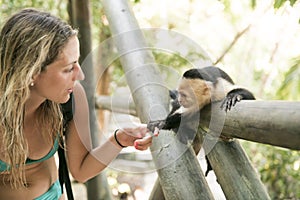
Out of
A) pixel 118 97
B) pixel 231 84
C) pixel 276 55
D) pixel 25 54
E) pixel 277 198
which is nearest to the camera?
pixel 25 54

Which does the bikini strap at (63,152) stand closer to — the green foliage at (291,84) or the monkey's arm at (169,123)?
the monkey's arm at (169,123)

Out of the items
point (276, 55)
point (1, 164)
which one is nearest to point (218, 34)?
point (276, 55)

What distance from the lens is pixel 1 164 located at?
96 centimetres

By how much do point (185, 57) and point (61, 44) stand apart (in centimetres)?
29

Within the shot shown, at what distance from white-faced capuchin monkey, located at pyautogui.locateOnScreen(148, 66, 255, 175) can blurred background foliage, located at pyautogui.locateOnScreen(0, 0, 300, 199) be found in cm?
72

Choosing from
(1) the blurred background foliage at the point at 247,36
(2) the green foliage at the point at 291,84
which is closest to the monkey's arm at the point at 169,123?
(2) the green foliage at the point at 291,84

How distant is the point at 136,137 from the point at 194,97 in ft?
0.89

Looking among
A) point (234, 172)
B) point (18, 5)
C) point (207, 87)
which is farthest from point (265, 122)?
point (18, 5)

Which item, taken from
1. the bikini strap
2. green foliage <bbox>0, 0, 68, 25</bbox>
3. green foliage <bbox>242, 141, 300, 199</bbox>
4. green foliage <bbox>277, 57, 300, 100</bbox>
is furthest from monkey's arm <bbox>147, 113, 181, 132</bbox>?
green foliage <bbox>0, 0, 68, 25</bbox>

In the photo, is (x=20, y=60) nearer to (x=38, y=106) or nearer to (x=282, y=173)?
(x=38, y=106)

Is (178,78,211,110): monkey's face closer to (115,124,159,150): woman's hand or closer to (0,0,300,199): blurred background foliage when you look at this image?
(115,124,159,150): woman's hand

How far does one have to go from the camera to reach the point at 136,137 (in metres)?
0.97

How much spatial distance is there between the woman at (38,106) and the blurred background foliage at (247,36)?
1.06 m

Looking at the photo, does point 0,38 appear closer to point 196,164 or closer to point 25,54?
point 25,54
